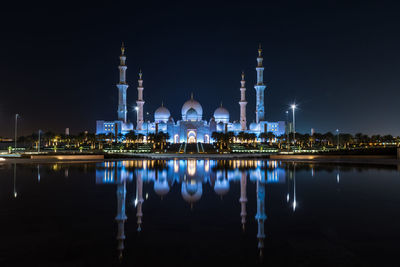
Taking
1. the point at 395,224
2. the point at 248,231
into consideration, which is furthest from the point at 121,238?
the point at 395,224

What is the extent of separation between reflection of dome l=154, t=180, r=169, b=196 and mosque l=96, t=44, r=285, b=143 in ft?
192

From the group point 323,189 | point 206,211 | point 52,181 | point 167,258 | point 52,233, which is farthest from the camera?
point 52,181

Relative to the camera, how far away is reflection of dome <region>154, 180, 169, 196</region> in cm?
1051

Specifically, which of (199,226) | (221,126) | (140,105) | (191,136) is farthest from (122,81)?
(199,226)

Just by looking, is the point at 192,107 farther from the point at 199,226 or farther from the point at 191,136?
the point at 199,226

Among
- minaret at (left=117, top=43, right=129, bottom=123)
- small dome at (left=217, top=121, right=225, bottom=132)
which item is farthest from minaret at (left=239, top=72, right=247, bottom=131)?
minaret at (left=117, top=43, right=129, bottom=123)

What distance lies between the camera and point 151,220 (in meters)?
6.91

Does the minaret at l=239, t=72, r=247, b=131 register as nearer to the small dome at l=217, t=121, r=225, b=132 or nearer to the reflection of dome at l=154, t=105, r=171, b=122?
the small dome at l=217, t=121, r=225, b=132

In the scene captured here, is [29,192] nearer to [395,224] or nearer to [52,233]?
[52,233]

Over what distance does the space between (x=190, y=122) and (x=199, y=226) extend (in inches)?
2770

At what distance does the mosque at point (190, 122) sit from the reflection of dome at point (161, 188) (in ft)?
192

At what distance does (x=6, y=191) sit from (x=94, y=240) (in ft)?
22.6

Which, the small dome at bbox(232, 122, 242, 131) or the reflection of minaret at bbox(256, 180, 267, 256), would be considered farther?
the small dome at bbox(232, 122, 242, 131)

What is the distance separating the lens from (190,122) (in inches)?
3017
